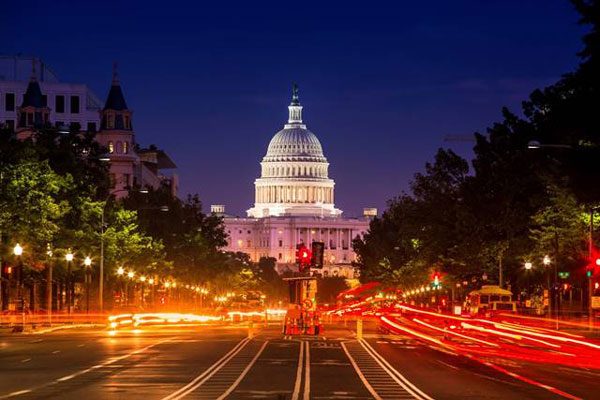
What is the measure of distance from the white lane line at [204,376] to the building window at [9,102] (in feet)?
451

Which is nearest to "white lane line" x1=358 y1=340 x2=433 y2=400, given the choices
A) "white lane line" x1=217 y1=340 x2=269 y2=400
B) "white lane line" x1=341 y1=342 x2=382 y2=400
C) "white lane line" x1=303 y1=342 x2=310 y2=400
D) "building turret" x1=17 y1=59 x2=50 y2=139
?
"white lane line" x1=341 y1=342 x2=382 y2=400

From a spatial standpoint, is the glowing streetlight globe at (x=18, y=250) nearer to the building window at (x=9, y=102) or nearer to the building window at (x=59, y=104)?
the building window at (x=9, y=102)

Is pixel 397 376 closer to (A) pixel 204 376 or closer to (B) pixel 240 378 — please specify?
(B) pixel 240 378

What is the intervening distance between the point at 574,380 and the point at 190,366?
12.1m

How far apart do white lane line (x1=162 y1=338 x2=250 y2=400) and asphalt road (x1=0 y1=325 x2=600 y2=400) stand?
0.03 m

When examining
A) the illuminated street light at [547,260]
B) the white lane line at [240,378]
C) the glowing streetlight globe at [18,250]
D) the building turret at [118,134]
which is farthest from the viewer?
the building turret at [118,134]

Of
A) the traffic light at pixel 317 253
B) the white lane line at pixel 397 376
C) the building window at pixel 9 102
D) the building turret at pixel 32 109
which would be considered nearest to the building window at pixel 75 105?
the building window at pixel 9 102

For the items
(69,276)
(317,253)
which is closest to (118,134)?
(69,276)

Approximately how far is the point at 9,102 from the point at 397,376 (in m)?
157

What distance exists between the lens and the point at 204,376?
39250 millimetres

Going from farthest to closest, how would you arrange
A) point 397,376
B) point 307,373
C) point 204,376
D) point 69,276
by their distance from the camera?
point 69,276
point 307,373
point 397,376
point 204,376

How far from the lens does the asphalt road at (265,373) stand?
33094mm

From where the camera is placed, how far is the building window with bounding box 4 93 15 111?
190 meters

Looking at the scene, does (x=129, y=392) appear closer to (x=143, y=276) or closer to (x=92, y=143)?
(x=92, y=143)
